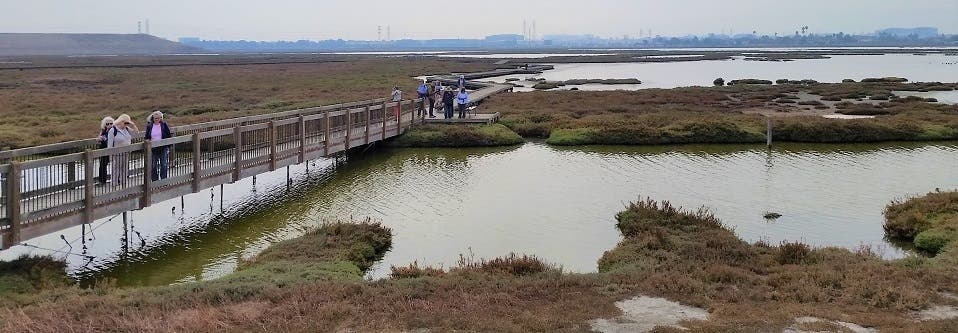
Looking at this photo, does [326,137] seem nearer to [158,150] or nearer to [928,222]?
[158,150]

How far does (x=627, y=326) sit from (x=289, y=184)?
18.1m

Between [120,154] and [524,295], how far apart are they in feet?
31.4

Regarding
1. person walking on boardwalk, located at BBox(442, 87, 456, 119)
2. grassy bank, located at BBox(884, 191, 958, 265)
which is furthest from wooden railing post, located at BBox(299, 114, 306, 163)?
grassy bank, located at BBox(884, 191, 958, 265)

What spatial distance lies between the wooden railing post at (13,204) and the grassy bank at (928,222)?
16.5m

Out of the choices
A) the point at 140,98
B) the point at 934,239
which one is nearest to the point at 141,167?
the point at 934,239

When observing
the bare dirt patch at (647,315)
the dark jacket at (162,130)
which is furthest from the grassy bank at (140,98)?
the bare dirt patch at (647,315)

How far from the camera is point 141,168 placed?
59.9ft

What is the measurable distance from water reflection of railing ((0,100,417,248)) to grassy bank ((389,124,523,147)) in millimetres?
6993

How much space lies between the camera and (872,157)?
32.8 m

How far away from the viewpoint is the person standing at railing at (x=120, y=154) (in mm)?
17156

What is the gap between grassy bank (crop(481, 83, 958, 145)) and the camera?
3875 cm

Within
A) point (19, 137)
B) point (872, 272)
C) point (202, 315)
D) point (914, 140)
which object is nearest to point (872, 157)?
point (914, 140)

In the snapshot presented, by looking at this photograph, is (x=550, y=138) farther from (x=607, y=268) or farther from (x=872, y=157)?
(x=607, y=268)

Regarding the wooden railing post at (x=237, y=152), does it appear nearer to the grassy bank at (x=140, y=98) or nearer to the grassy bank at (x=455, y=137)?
the grassy bank at (x=455, y=137)
